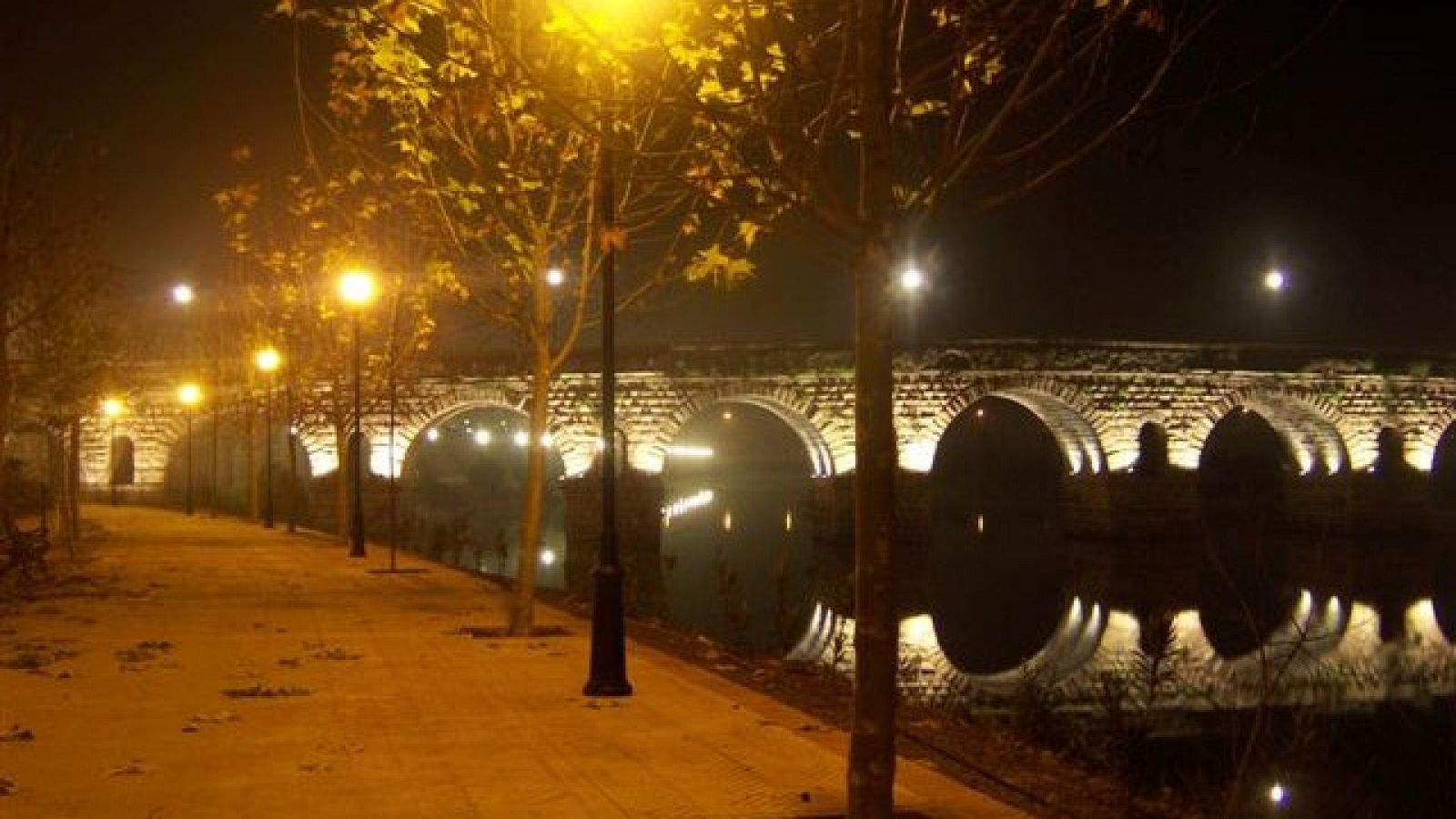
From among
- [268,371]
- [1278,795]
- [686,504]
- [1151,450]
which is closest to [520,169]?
[1278,795]

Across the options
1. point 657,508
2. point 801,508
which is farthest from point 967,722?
point 801,508

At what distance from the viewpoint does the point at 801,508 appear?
2163 inches

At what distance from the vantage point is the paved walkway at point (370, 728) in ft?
22.0

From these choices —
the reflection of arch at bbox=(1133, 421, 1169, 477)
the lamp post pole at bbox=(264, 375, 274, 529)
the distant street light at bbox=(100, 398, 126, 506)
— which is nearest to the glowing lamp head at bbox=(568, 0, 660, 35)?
the lamp post pole at bbox=(264, 375, 274, 529)

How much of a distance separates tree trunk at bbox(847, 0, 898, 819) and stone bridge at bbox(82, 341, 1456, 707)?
2556cm

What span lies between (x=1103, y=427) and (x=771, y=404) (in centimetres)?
962

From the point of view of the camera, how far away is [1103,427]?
42.2 metres

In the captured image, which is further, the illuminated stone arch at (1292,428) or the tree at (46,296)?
the illuminated stone arch at (1292,428)

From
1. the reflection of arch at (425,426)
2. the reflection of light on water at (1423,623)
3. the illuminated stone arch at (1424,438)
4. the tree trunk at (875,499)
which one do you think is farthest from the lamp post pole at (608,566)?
the illuminated stone arch at (1424,438)

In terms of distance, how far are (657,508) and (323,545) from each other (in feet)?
48.5

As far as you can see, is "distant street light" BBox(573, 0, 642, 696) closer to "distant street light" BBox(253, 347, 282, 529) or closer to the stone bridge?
"distant street light" BBox(253, 347, 282, 529)

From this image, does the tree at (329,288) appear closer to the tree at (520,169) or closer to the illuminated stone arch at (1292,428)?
the tree at (520,169)

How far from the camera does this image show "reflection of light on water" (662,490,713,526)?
2072 inches

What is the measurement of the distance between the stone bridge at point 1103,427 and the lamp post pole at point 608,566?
2209cm
